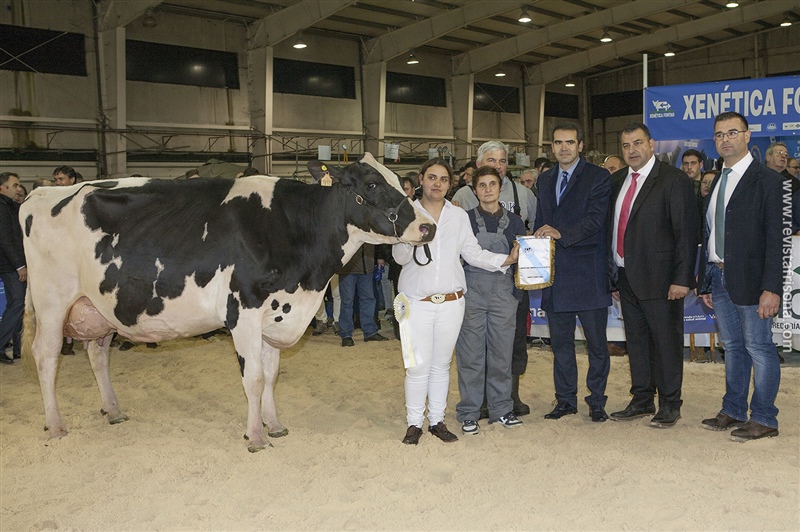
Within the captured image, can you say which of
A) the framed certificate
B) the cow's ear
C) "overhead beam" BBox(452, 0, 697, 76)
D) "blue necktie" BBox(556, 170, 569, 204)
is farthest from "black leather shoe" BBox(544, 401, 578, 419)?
"overhead beam" BBox(452, 0, 697, 76)

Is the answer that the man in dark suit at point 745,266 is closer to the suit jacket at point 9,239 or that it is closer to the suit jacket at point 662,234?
the suit jacket at point 662,234

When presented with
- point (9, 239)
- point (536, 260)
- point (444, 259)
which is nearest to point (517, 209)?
point (536, 260)

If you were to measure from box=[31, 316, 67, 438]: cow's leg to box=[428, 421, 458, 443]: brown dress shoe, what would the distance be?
9.16 feet

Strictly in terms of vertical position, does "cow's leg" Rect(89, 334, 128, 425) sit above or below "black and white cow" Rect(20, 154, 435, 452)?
below

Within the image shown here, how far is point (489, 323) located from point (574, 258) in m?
0.78

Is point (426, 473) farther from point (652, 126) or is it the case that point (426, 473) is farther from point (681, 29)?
point (681, 29)

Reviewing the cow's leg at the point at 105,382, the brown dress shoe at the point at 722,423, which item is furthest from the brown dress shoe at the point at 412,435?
the cow's leg at the point at 105,382

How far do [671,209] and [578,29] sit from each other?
19586 millimetres

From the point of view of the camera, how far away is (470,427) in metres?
5.13

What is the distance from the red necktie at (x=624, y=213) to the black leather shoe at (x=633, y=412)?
114cm

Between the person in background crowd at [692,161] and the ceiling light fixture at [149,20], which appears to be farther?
the ceiling light fixture at [149,20]

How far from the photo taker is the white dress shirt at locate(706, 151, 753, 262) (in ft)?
15.9

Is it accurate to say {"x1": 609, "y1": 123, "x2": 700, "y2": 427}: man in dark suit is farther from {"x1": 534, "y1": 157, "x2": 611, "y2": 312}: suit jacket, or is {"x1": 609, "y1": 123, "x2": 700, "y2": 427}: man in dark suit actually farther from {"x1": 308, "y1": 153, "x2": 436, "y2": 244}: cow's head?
{"x1": 308, "y1": 153, "x2": 436, "y2": 244}: cow's head

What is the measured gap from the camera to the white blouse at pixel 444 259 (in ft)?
15.6
